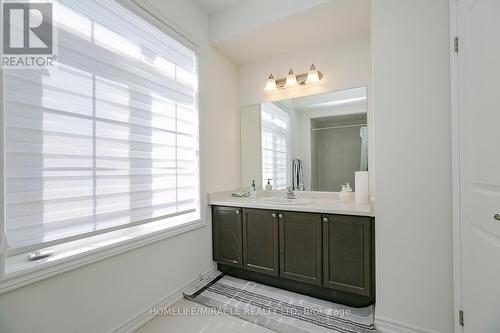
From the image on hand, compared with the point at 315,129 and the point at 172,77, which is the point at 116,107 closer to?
the point at 172,77

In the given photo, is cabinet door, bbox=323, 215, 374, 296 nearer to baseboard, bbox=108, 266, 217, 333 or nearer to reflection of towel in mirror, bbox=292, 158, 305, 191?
reflection of towel in mirror, bbox=292, 158, 305, 191

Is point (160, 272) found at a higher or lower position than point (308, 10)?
lower

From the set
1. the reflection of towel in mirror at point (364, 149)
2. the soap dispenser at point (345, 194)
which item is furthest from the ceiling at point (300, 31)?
the soap dispenser at point (345, 194)

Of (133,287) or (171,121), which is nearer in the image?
(133,287)

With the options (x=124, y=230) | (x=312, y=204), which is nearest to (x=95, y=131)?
(x=124, y=230)

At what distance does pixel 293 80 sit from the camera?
8.38 ft

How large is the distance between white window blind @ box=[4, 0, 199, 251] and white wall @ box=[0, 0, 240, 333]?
0.24 metres

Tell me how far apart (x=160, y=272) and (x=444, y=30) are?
8.73ft

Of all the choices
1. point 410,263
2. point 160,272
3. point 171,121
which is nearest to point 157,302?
point 160,272

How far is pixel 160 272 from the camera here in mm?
1867

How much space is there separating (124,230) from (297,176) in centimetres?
179

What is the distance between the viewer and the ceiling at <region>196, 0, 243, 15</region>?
7.48 ft

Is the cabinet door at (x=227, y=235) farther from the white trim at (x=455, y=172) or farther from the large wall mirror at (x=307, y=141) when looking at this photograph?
the white trim at (x=455, y=172)

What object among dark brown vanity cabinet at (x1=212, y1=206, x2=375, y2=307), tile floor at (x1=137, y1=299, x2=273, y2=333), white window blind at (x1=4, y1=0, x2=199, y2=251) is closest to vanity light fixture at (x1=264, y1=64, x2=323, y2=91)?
white window blind at (x1=4, y1=0, x2=199, y2=251)
